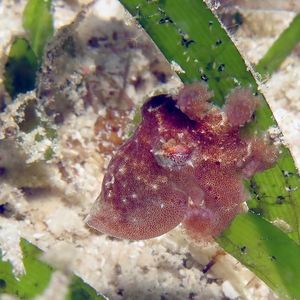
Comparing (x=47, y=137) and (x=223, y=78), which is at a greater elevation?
(x=223, y=78)

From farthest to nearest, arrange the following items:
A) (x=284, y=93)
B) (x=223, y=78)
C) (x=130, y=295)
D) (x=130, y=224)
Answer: (x=284, y=93) → (x=130, y=295) → (x=130, y=224) → (x=223, y=78)

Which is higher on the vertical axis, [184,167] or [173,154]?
[173,154]

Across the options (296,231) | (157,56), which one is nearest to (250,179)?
(296,231)

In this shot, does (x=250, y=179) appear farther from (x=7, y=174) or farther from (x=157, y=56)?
(x=7, y=174)

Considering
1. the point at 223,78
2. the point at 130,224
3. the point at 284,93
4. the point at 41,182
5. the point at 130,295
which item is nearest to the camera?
the point at 223,78

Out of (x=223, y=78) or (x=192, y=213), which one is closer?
(x=223, y=78)

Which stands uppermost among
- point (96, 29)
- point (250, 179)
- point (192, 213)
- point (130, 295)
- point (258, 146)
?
point (96, 29)
